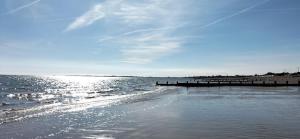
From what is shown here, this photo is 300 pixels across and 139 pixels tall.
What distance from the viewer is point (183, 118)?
22.2 metres

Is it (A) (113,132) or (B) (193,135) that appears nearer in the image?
(B) (193,135)

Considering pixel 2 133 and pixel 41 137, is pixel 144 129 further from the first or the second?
pixel 2 133

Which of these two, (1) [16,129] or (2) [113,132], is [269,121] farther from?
(1) [16,129]

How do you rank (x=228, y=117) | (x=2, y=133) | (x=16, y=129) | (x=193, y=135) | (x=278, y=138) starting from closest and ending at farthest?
(x=278, y=138)
(x=193, y=135)
(x=2, y=133)
(x=16, y=129)
(x=228, y=117)

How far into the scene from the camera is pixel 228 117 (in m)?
21.9

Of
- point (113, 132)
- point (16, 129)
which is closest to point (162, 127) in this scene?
point (113, 132)

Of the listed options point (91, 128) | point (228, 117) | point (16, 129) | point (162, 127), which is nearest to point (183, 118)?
point (228, 117)

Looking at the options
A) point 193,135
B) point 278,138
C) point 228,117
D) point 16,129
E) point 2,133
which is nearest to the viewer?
point 278,138

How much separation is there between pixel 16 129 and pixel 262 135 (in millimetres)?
11754

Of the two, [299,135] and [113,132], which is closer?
[299,135]

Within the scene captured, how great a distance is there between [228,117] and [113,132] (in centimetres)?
790

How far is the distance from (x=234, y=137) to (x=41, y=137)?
820cm

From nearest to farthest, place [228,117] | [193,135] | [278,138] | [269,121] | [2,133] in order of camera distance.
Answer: [278,138], [193,135], [2,133], [269,121], [228,117]

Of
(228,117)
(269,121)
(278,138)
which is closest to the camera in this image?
(278,138)
